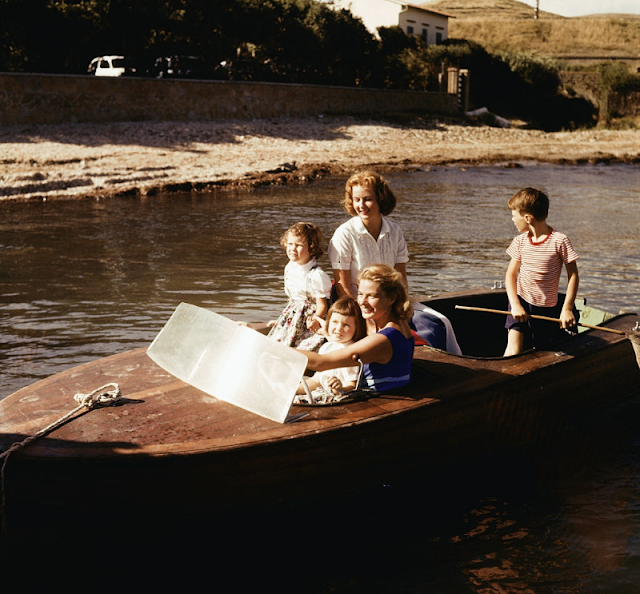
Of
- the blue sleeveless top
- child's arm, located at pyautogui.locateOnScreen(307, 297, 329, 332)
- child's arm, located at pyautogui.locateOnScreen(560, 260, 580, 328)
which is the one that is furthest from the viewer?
child's arm, located at pyautogui.locateOnScreen(560, 260, 580, 328)

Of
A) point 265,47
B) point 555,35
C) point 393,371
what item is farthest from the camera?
point 555,35

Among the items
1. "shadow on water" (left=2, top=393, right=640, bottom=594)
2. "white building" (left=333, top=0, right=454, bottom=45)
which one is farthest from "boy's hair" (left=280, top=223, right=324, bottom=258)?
"white building" (left=333, top=0, right=454, bottom=45)

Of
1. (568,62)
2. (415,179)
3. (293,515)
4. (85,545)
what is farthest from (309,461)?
(568,62)

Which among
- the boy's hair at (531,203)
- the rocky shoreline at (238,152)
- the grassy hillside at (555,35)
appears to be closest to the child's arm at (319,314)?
the boy's hair at (531,203)

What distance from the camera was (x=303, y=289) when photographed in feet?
16.6

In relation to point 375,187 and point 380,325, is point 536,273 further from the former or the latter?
point 380,325

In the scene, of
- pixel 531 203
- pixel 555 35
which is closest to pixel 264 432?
pixel 531 203

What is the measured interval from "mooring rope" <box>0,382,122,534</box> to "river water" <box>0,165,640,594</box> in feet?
3.97

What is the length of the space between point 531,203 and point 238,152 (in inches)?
729

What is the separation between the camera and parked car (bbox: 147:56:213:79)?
92.3ft

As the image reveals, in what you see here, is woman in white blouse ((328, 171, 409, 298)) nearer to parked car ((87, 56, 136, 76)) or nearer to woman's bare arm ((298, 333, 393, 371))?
woman's bare arm ((298, 333, 393, 371))

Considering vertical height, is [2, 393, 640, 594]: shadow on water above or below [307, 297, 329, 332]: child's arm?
below

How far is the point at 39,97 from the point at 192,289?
1542 cm

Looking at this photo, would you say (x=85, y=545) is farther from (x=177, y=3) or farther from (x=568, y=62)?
(x=568, y=62)
